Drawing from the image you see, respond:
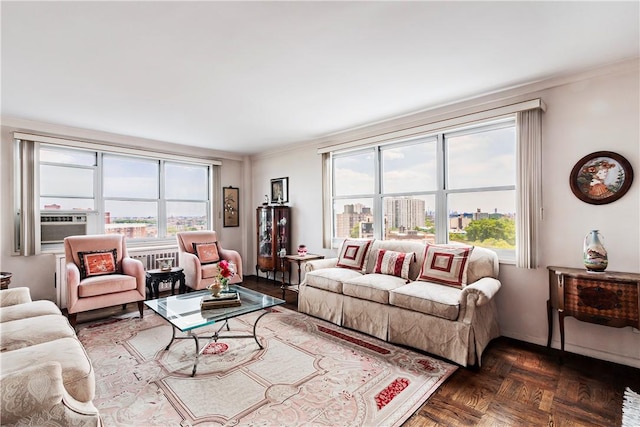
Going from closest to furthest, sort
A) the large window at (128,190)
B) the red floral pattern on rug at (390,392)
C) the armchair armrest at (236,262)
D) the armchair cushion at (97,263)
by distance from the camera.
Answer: the red floral pattern on rug at (390,392)
the armchair cushion at (97,263)
the large window at (128,190)
the armchair armrest at (236,262)

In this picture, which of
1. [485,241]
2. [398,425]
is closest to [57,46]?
[398,425]

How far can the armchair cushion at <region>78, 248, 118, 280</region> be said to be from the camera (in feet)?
12.2

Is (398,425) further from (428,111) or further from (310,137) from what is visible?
(310,137)

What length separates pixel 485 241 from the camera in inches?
134

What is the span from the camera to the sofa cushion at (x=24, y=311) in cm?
222

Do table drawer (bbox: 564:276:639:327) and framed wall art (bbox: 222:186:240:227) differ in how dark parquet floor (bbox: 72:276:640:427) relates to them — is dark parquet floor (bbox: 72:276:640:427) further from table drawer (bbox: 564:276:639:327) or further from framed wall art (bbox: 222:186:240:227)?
framed wall art (bbox: 222:186:240:227)

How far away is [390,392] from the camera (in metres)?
2.15

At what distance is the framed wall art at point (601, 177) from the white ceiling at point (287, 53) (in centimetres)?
81

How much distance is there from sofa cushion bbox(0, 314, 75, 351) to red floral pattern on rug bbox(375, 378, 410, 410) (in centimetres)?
212

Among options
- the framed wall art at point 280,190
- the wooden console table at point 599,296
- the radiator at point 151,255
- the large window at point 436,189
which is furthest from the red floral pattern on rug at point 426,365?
the radiator at point 151,255

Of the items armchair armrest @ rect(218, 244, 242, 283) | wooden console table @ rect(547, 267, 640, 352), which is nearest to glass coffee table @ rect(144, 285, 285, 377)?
armchair armrest @ rect(218, 244, 242, 283)

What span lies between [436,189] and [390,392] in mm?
2450

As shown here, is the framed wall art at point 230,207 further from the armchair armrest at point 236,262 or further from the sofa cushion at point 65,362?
the sofa cushion at point 65,362

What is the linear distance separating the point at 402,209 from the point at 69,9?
3723 millimetres
